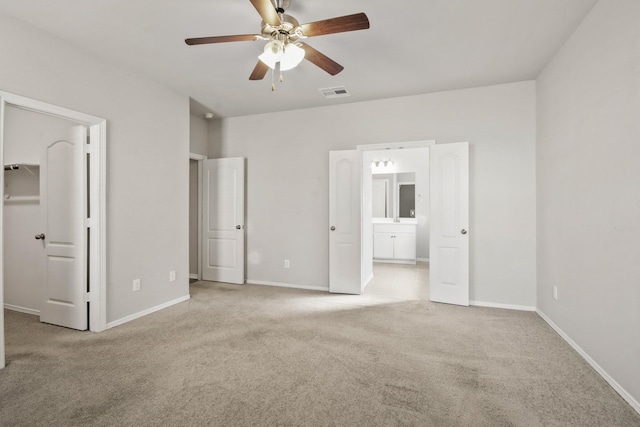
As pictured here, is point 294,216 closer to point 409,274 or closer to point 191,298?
point 191,298

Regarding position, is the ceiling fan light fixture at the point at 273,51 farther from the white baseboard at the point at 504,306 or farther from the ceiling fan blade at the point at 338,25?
the white baseboard at the point at 504,306

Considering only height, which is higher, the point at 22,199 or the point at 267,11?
the point at 267,11

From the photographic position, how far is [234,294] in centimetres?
436

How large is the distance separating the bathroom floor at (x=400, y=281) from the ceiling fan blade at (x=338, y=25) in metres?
3.36

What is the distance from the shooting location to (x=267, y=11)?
6.31ft

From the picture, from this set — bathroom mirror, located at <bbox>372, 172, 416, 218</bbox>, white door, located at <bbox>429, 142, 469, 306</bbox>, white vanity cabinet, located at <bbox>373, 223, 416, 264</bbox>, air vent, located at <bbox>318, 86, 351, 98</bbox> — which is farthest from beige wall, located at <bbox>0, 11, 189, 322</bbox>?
bathroom mirror, located at <bbox>372, 172, 416, 218</bbox>

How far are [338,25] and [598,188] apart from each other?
2.21m

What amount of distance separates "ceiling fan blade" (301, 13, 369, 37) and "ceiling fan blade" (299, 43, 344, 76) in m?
0.22

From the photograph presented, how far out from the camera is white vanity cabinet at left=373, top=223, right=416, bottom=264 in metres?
6.69

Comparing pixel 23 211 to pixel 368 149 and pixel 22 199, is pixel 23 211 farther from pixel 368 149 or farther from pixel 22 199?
pixel 368 149

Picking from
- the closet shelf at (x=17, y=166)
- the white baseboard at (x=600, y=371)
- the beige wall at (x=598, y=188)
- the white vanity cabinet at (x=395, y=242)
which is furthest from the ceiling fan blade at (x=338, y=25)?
the white vanity cabinet at (x=395, y=242)

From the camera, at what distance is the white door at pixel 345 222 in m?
4.36

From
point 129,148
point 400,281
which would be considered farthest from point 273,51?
point 400,281

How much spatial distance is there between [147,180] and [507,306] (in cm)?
456
